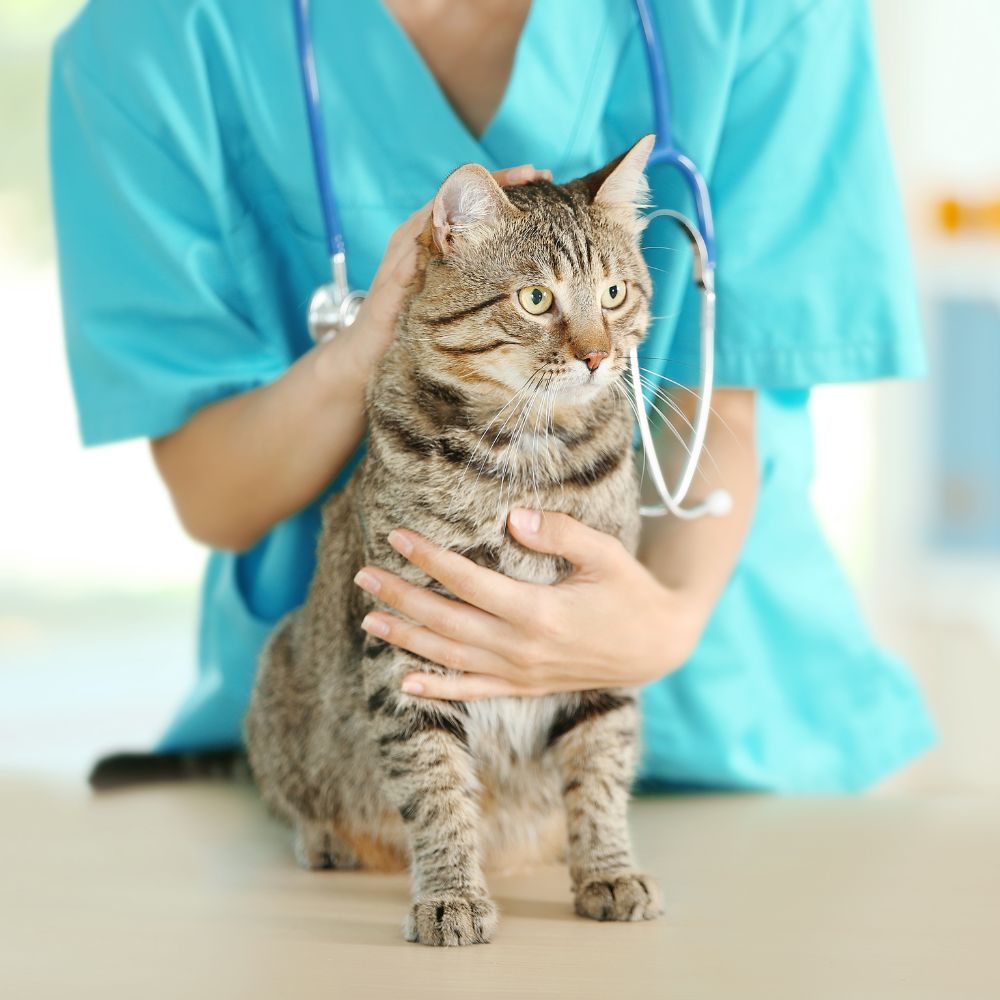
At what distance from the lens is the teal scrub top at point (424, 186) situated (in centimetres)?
111

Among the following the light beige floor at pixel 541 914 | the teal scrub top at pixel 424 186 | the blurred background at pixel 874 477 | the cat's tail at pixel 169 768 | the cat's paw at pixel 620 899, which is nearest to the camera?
the light beige floor at pixel 541 914

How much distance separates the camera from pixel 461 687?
956mm

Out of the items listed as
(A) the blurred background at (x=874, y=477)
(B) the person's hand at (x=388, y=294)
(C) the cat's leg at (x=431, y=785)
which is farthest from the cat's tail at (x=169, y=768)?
(A) the blurred background at (x=874, y=477)

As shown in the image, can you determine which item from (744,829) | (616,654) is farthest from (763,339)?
(744,829)

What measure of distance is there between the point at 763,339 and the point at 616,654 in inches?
12.8

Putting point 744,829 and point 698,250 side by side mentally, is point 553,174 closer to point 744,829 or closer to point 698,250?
point 698,250

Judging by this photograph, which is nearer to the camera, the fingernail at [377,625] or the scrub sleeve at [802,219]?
the fingernail at [377,625]

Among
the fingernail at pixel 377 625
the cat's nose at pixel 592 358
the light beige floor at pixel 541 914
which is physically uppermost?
the cat's nose at pixel 592 358

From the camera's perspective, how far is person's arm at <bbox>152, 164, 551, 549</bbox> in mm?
978

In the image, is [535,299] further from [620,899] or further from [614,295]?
[620,899]

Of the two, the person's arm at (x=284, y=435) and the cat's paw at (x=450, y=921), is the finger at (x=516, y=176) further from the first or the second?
the cat's paw at (x=450, y=921)

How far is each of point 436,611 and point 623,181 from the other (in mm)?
344

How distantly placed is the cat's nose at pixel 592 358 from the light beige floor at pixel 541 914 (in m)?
0.39

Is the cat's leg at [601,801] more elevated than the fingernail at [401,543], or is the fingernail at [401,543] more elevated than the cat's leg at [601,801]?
the fingernail at [401,543]
